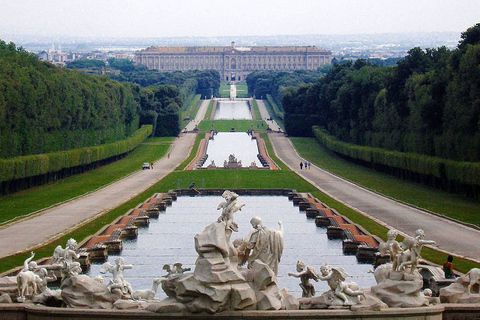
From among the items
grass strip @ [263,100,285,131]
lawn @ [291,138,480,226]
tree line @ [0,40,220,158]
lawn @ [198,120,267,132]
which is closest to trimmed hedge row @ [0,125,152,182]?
tree line @ [0,40,220,158]

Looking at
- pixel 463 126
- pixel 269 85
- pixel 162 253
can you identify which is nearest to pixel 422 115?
pixel 463 126

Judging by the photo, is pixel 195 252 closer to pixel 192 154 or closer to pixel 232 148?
pixel 192 154

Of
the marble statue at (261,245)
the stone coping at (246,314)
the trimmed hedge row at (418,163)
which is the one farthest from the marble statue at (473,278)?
the trimmed hedge row at (418,163)

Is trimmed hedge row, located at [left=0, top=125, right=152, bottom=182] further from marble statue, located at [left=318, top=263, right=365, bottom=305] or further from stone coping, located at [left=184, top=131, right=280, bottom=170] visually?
marble statue, located at [left=318, top=263, right=365, bottom=305]

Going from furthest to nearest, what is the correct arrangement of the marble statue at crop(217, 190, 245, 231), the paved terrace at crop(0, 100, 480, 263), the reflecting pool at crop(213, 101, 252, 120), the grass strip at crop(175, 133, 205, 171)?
the reflecting pool at crop(213, 101, 252, 120)
the grass strip at crop(175, 133, 205, 171)
the paved terrace at crop(0, 100, 480, 263)
the marble statue at crop(217, 190, 245, 231)

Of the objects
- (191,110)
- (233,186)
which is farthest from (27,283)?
(191,110)

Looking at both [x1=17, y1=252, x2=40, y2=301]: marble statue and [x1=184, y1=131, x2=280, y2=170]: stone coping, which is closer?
[x1=17, y1=252, x2=40, y2=301]: marble statue
